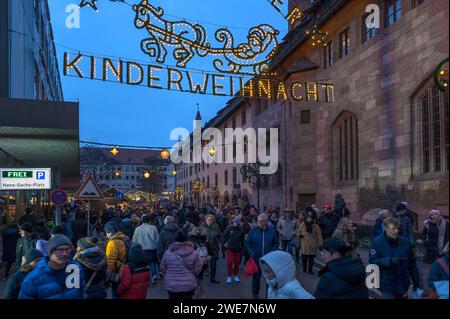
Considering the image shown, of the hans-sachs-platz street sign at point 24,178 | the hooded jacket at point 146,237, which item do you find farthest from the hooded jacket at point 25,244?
the hans-sachs-platz street sign at point 24,178

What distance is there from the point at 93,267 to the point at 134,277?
77 cm

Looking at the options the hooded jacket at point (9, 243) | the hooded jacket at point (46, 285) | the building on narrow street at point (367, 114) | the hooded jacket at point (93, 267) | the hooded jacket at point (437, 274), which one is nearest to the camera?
the hooded jacket at point (437, 274)

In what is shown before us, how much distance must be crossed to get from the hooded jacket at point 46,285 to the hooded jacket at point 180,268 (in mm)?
1940

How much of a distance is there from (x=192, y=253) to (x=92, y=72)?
7096 millimetres

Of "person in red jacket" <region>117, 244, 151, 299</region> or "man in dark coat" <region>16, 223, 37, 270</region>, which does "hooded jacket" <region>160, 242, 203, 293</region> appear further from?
"man in dark coat" <region>16, 223, 37, 270</region>

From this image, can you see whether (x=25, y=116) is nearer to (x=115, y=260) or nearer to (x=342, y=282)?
(x=115, y=260)

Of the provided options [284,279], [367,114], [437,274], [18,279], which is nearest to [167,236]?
[18,279]

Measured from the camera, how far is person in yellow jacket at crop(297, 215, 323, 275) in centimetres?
1200

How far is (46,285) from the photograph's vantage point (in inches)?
177

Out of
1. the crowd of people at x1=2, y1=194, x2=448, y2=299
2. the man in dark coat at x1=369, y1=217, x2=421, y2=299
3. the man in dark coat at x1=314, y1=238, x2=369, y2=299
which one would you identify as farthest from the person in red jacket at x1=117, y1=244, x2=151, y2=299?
the man in dark coat at x1=369, y1=217, x2=421, y2=299

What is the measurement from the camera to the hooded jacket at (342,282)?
411 cm

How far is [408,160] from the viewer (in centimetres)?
1599

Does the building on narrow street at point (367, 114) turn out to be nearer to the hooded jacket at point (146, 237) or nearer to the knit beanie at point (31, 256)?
the hooded jacket at point (146, 237)

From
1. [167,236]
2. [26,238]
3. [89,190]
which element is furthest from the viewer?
[89,190]
